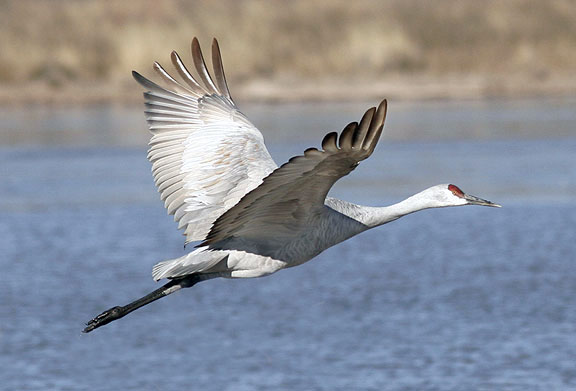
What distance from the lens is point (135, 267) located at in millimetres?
12539

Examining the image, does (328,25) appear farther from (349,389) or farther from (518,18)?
(349,389)

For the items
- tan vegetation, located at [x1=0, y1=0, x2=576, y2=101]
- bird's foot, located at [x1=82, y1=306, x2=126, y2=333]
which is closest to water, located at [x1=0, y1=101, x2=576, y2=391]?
bird's foot, located at [x1=82, y1=306, x2=126, y2=333]

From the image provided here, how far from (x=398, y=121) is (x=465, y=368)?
49.7ft

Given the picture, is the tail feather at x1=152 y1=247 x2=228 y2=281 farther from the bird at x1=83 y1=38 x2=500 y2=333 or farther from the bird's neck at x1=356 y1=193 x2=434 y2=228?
the bird's neck at x1=356 y1=193 x2=434 y2=228

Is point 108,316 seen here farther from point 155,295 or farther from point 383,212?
Answer: point 383,212

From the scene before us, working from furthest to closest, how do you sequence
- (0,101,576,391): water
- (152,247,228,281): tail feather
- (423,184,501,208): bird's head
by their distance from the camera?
(0,101,576,391): water → (423,184,501,208): bird's head → (152,247,228,281): tail feather

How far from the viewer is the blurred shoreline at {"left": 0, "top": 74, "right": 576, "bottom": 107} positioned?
2669 centimetres

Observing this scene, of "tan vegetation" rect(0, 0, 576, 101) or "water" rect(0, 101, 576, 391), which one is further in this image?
"tan vegetation" rect(0, 0, 576, 101)

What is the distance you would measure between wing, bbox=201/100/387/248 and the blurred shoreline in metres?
19.5

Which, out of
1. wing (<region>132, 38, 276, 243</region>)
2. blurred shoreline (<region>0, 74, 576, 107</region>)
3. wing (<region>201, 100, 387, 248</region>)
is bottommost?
wing (<region>201, 100, 387, 248</region>)

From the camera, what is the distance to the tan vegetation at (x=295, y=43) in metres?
27.4

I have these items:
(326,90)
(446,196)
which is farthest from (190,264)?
(326,90)

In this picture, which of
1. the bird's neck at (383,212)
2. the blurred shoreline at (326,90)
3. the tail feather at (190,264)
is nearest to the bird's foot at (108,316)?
the tail feather at (190,264)

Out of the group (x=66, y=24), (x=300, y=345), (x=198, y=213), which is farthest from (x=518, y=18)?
(x=198, y=213)
